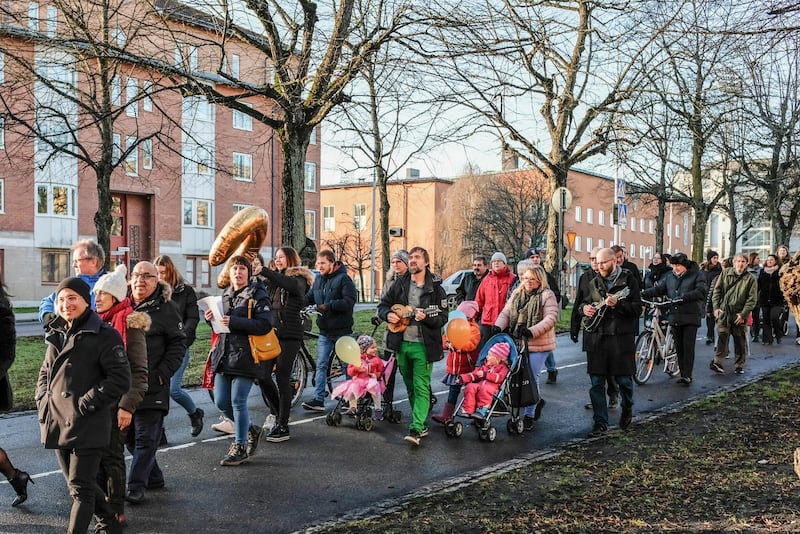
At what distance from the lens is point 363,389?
8766mm

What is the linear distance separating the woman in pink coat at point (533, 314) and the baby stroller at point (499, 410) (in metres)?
0.28

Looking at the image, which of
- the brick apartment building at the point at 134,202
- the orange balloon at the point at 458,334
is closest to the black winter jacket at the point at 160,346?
the orange balloon at the point at 458,334

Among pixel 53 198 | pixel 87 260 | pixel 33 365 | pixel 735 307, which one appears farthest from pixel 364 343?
pixel 53 198

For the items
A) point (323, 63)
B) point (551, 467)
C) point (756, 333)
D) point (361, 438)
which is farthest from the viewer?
point (756, 333)

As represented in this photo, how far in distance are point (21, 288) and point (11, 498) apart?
3854cm

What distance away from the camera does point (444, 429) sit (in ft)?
28.7

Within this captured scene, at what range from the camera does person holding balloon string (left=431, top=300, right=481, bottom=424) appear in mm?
8945

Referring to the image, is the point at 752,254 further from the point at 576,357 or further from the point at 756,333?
the point at 576,357

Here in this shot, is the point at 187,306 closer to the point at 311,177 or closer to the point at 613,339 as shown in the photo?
the point at 613,339

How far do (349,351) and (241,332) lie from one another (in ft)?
6.52

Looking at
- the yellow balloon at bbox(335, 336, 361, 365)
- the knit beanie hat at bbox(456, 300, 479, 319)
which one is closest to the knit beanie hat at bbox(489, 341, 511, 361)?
the knit beanie hat at bbox(456, 300, 479, 319)

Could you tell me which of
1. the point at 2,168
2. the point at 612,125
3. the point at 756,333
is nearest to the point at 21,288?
the point at 2,168

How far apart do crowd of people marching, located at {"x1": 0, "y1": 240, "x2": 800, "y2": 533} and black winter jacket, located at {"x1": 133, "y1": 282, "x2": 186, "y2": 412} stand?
11 mm

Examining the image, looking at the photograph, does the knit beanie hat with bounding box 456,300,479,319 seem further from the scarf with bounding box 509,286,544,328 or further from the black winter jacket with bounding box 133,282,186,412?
the black winter jacket with bounding box 133,282,186,412
